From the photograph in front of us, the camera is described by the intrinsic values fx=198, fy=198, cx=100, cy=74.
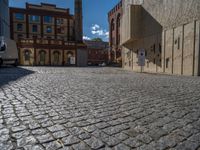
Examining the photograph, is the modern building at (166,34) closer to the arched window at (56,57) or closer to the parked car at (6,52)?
the parked car at (6,52)

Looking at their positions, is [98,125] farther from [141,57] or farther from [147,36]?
[147,36]

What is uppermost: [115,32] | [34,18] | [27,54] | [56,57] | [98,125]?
[34,18]

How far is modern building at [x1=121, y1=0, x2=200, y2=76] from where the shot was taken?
1372cm

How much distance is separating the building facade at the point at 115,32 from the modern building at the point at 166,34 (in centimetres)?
2368

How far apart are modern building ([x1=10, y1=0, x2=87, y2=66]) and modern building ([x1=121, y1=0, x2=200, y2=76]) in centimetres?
1905

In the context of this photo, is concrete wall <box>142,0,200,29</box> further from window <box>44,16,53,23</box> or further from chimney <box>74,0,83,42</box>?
window <box>44,16,53,23</box>

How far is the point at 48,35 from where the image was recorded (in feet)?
188

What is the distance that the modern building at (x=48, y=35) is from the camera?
3721 cm

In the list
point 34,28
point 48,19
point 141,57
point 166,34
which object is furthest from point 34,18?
point 166,34

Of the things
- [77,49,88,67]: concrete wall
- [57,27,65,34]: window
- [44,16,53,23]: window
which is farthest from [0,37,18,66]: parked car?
[57,27,65,34]: window

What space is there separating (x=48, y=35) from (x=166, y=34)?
4636 centimetres

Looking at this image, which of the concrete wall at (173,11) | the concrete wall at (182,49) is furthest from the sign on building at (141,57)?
the concrete wall at (173,11)

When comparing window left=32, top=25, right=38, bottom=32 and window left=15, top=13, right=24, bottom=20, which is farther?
window left=32, top=25, right=38, bottom=32

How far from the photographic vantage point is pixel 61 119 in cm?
345
